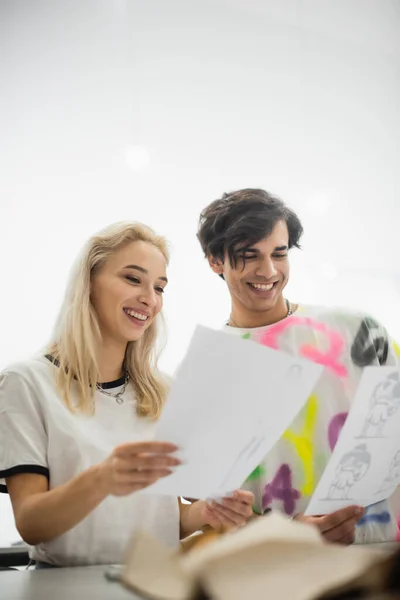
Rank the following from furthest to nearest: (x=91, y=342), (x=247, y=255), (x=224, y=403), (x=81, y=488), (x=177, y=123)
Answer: (x=177, y=123) → (x=247, y=255) → (x=91, y=342) → (x=81, y=488) → (x=224, y=403)

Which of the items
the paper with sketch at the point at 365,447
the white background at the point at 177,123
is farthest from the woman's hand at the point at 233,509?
the white background at the point at 177,123

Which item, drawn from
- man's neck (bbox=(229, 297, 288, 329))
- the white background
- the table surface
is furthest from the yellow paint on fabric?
the white background

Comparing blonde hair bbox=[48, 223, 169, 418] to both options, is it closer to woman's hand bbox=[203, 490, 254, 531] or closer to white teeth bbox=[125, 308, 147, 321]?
white teeth bbox=[125, 308, 147, 321]

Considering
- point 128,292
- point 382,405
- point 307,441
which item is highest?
point 128,292

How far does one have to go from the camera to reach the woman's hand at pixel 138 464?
2.42 ft

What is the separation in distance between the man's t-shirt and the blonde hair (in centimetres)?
24

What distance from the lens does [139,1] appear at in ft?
8.30

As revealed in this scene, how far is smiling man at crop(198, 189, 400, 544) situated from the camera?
130 centimetres

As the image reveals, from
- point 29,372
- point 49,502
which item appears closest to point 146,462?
point 49,502

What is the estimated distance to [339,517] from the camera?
40.1 inches

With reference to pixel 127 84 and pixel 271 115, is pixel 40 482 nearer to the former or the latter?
pixel 127 84

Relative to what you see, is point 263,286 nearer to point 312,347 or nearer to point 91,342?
point 312,347

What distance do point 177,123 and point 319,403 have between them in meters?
1.87

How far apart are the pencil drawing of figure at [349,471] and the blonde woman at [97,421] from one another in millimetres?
162
